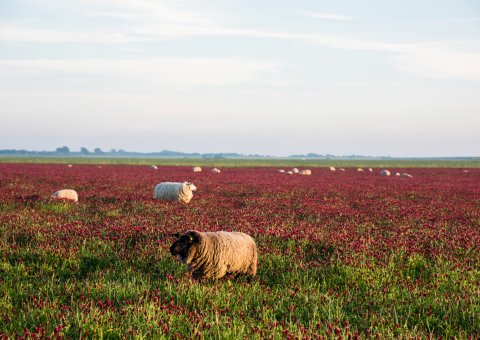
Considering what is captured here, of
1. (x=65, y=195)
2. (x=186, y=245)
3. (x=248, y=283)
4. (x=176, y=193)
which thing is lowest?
(x=248, y=283)

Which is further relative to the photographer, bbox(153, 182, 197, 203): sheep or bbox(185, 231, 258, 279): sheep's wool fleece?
bbox(153, 182, 197, 203): sheep

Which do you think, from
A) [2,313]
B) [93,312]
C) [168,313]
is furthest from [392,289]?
[2,313]

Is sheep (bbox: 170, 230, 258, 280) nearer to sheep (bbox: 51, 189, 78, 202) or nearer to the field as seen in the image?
the field

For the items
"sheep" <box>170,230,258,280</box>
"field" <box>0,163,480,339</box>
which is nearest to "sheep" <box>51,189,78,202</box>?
"field" <box>0,163,480,339</box>

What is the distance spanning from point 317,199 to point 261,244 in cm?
977

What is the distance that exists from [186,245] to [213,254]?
412 millimetres

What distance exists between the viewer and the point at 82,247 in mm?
7488

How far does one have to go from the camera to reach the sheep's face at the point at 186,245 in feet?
19.2

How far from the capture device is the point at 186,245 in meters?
5.86

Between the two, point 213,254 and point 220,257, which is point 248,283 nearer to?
point 220,257

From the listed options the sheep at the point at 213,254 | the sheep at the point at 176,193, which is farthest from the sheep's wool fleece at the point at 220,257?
the sheep at the point at 176,193

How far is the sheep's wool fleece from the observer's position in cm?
594

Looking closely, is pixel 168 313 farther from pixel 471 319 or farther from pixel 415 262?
pixel 415 262

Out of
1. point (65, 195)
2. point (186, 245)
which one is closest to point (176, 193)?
point (65, 195)
